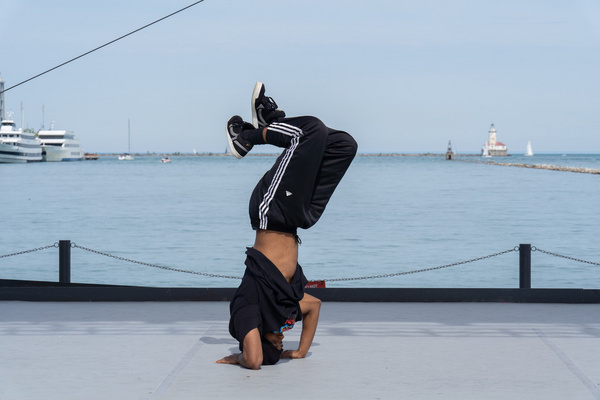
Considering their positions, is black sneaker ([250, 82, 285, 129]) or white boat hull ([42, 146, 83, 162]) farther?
white boat hull ([42, 146, 83, 162])

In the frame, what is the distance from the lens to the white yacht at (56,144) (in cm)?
18350

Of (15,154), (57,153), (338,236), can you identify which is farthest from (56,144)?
(338,236)

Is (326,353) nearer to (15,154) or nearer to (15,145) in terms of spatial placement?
(15,145)

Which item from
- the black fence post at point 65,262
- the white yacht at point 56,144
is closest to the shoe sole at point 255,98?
the black fence post at point 65,262

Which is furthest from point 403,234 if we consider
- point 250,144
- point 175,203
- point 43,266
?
point 250,144

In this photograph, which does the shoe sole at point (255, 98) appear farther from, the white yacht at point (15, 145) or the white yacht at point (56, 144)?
the white yacht at point (56, 144)

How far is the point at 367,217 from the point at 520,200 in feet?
73.5

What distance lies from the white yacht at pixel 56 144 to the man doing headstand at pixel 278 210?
183 m

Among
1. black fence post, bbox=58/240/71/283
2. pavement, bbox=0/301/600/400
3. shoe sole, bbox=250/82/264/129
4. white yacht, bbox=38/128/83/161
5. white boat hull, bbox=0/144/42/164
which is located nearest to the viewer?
pavement, bbox=0/301/600/400

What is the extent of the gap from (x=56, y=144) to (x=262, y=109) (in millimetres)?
186642

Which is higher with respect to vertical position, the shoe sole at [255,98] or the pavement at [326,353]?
the shoe sole at [255,98]

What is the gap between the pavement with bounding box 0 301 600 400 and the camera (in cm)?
600

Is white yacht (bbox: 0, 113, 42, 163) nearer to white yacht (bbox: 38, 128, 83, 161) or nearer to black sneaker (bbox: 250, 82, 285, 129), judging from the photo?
white yacht (bbox: 38, 128, 83, 161)

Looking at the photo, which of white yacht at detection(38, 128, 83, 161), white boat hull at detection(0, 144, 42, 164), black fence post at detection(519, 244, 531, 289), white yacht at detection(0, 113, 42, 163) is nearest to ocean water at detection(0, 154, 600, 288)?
black fence post at detection(519, 244, 531, 289)
